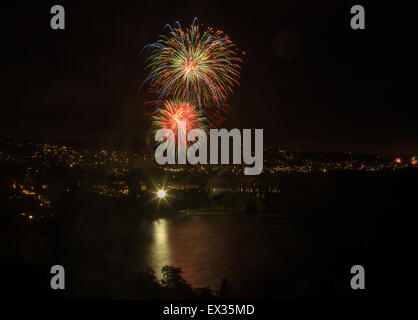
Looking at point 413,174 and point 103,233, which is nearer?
point 103,233

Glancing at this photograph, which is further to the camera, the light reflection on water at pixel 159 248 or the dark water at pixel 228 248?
the light reflection on water at pixel 159 248

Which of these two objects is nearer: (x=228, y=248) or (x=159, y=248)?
(x=159, y=248)

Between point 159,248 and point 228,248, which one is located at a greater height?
point 159,248

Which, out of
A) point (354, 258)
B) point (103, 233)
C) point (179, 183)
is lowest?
point (354, 258)

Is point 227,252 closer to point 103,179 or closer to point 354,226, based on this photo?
point 103,179

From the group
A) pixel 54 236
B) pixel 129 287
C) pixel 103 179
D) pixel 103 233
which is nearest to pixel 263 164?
pixel 103 179

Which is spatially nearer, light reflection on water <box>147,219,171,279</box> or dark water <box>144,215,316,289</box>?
dark water <box>144,215,316,289</box>
